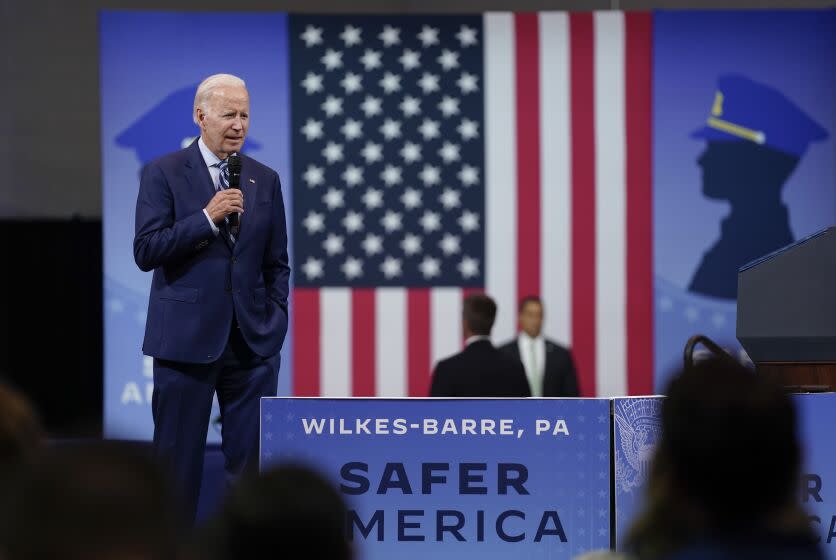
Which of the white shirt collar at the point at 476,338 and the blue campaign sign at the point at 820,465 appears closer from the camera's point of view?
the blue campaign sign at the point at 820,465

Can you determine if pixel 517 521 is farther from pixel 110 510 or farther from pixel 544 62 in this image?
pixel 544 62

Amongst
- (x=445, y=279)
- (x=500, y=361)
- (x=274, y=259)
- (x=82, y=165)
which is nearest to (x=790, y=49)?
(x=445, y=279)

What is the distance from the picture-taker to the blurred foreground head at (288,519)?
1.26 meters

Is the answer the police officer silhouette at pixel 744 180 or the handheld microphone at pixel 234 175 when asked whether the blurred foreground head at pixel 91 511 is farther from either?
the police officer silhouette at pixel 744 180

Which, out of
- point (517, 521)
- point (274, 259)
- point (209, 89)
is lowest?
point (517, 521)

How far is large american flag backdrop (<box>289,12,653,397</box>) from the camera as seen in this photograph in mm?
7406

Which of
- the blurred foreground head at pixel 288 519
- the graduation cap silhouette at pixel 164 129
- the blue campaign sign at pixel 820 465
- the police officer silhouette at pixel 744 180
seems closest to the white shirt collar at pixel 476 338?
the police officer silhouette at pixel 744 180

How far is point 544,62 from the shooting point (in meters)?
7.43

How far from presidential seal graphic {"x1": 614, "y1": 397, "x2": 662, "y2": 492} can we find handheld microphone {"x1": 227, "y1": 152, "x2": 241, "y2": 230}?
1.22 m

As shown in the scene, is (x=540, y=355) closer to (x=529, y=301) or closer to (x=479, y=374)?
(x=529, y=301)

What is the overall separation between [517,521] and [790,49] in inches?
193

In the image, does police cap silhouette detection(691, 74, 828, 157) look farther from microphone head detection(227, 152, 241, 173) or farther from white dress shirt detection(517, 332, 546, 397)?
microphone head detection(227, 152, 241, 173)

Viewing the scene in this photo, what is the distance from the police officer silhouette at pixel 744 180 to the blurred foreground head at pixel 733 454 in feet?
19.9

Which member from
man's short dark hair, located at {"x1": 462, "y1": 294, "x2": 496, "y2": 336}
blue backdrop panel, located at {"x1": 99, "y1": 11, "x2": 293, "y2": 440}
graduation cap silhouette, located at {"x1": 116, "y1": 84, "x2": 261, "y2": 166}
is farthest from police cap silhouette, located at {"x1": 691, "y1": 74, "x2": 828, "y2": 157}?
graduation cap silhouette, located at {"x1": 116, "y1": 84, "x2": 261, "y2": 166}
